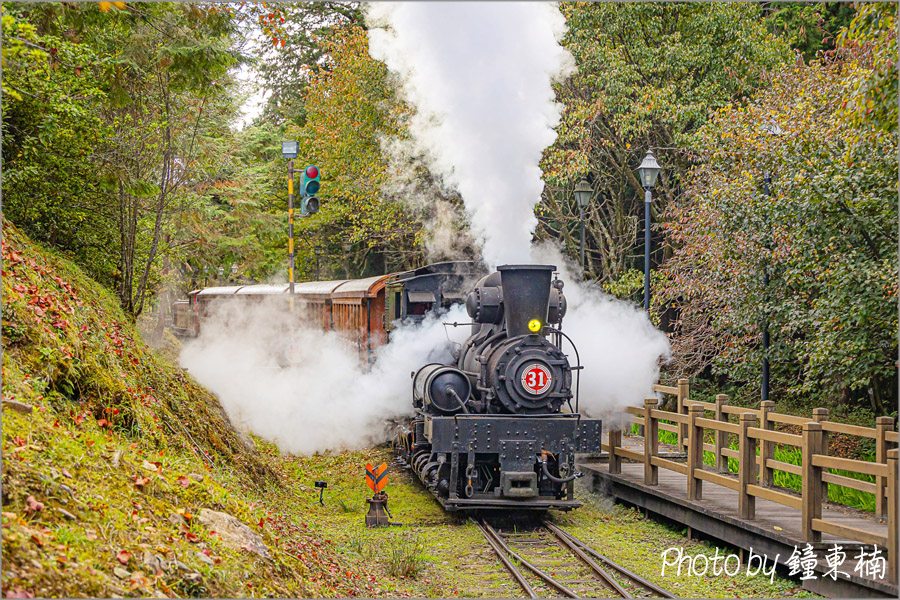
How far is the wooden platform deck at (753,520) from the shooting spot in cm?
Result: 687

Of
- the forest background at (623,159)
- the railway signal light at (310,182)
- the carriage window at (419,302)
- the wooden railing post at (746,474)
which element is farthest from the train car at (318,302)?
the wooden railing post at (746,474)

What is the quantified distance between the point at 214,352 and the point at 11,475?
Answer: 757 inches

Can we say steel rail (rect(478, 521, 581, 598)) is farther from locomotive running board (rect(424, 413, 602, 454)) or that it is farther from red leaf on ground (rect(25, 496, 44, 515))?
red leaf on ground (rect(25, 496, 44, 515))

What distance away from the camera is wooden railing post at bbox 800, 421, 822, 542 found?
24.0 ft

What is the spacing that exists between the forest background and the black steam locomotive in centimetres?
343

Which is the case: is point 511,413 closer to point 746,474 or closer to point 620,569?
point 620,569

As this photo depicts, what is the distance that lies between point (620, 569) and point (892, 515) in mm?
2513

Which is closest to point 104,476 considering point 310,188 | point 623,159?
point 310,188

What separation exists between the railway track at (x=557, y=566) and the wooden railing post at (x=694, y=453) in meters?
1.44

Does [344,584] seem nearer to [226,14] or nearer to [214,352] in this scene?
[226,14]

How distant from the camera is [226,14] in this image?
372 inches

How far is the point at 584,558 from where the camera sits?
832cm

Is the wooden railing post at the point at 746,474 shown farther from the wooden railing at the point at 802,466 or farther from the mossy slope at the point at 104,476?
the mossy slope at the point at 104,476

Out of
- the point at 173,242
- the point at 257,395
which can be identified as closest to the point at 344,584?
the point at 257,395
